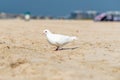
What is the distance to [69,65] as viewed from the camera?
10.4 metres

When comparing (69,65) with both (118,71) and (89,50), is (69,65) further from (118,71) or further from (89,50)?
(89,50)

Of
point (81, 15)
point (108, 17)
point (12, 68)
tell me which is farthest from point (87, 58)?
point (81, 15)

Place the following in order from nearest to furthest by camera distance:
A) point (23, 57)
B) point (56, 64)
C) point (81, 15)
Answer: point (56, 64) → point (23, 57) → point (81, 15)

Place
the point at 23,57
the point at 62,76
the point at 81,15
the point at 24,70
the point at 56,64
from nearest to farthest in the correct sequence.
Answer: the point at 62,76, the point at 24,70, the point at 56,64, the point at 23,57, the point at 81,15

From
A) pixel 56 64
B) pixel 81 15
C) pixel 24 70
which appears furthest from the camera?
pixel 81 15

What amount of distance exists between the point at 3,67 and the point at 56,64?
1177 mm

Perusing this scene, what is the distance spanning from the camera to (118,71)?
9797 mm

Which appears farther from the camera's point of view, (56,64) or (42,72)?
(56,64)

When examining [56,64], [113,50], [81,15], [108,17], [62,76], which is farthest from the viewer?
[81,15]

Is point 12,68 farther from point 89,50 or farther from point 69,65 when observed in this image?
point 89,50

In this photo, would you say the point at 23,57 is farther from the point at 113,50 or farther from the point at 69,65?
the point at 113,50

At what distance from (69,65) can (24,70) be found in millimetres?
1195

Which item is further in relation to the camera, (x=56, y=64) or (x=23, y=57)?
(x=23, y=57)

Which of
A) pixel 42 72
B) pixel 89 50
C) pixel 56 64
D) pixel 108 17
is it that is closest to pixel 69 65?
pixel 56 64
